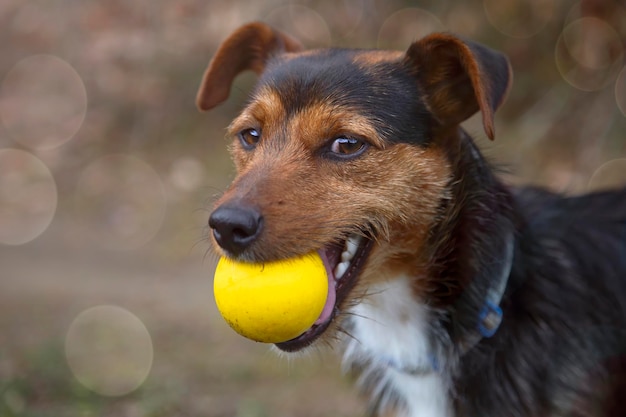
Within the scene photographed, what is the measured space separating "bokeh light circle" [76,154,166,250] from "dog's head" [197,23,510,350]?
518 cm

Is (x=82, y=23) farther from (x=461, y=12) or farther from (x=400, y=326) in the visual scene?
(x=400, y=326)

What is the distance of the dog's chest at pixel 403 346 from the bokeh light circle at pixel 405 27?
4.00 meters

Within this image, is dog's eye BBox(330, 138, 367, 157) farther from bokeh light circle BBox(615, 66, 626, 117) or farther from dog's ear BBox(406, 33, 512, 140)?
bokeh light circle BBox(615, 66, 626, 117)

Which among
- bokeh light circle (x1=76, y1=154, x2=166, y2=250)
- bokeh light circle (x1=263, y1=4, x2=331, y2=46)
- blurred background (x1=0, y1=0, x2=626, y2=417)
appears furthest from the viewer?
bokeh light circle (x1=76, y1=154, x2=166, y2=250)

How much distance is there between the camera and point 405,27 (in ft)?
22.1

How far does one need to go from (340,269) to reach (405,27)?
4.40 metres

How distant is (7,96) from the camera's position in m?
10.3

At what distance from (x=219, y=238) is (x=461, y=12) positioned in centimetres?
476

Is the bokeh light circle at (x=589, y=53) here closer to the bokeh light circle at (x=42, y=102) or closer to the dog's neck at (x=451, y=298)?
the dog's neck at (x=451, y=298)

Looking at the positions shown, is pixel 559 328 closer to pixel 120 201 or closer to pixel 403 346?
pixel 403 346

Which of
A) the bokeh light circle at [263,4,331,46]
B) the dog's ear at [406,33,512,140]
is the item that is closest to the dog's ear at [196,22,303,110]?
the dog's ear at [406,33,512,140]

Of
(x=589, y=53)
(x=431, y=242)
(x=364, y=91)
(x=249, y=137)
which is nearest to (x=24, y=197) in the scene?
(x=589, y=53)

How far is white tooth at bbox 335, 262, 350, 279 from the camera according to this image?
9.31ft

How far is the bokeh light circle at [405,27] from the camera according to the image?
261 inches
